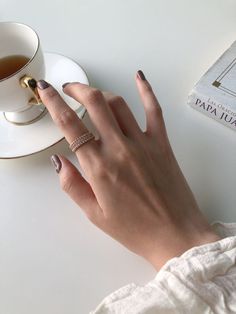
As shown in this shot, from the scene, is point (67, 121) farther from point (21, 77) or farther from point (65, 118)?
point (21, 77)

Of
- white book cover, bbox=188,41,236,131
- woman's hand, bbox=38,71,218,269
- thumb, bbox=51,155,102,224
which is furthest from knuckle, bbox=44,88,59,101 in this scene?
white book cover, bbox=188,41,236,131

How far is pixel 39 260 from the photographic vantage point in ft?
1.64

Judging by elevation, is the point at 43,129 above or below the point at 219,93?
below

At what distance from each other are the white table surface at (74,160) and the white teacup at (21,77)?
0.08m

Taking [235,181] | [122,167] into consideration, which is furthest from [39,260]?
[235,181]

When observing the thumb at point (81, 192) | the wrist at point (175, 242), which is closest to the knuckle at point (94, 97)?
the thumb at point (81, 192)

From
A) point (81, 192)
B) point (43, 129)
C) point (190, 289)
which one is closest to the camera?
point (190, 289)

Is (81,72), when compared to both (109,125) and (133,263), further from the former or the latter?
(133,263)

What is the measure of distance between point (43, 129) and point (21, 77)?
10 centimetres

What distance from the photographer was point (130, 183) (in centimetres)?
49

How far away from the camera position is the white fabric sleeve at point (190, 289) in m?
0.39

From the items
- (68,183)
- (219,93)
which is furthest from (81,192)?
(219,93)

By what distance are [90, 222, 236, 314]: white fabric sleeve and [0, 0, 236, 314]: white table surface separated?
Answer: 59 mm

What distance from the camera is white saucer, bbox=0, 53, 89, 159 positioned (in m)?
0.59
